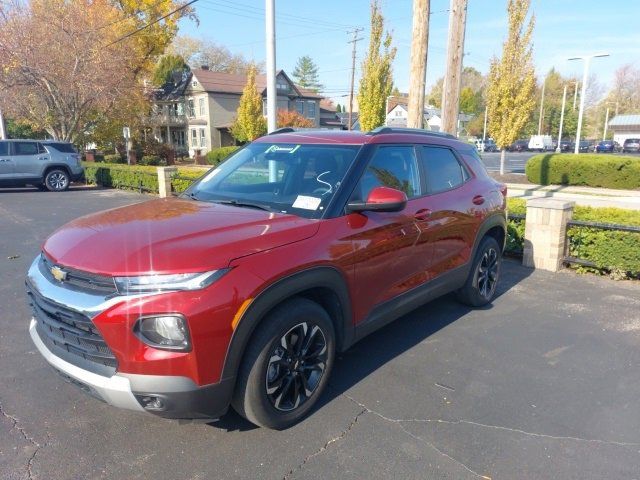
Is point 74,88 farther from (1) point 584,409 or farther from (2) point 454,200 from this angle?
(1) point 584,409

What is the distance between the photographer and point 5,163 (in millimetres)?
14867

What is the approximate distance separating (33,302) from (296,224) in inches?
67.2

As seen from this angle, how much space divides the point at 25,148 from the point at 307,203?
1567 cm

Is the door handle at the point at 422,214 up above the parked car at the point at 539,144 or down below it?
below

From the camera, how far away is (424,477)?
8.22ft

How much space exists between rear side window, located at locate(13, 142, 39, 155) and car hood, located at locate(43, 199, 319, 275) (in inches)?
577

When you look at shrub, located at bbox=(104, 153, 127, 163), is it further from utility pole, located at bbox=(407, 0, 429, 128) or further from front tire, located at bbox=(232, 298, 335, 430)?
front tire, located at bbox=(232, 298, 335, 430)

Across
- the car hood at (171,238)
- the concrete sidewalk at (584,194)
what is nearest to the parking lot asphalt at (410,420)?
the car hood at (171,238)

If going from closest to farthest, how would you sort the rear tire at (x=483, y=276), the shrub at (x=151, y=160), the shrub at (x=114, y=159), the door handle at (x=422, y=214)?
the door handle at (x=422, y=214) → the rear tire at (x=483, y=276) → the shrub at (x=114, y=159) → the shrub at (x=151, y=160)

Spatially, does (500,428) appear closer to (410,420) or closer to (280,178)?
(410,420)

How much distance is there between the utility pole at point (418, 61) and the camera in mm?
8867

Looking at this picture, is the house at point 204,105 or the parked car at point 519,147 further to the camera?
the parked car at point 519,147

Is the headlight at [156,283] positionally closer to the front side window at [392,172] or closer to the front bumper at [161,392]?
the front bumper at [161,392]

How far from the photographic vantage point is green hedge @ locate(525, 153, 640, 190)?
17562 millimetres
